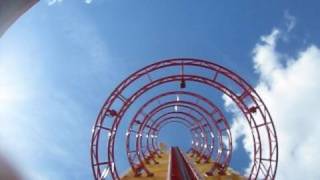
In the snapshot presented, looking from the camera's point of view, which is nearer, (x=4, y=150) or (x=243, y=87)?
(x=4, y=150)

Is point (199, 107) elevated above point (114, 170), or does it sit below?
above

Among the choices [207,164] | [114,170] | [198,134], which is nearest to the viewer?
[114,170]

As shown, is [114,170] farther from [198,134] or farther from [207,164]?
[198,134]

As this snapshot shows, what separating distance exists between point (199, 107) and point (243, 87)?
6.50 meters

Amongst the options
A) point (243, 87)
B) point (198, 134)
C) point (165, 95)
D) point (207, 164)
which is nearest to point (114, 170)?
point (165, 95)

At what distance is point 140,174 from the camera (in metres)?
20.3

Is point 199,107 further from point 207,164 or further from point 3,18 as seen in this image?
point 3,18

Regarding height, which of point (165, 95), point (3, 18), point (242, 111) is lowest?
point (3, 18)

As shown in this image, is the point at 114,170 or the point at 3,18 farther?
the point at 114,170

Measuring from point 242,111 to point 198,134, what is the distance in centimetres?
1466

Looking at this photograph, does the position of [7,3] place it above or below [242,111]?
below

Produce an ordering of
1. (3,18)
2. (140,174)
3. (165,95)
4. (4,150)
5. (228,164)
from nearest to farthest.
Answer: (4,150) < (3,18) < (140,174) < (165,95) < (228,164)

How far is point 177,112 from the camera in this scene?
91.1 feet

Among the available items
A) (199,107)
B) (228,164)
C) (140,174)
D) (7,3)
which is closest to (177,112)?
(199,107)
